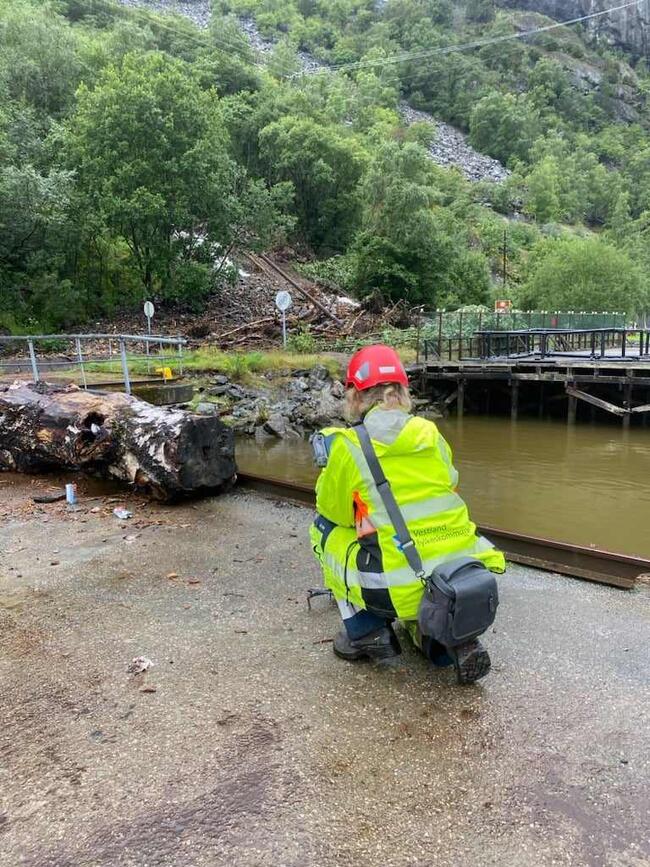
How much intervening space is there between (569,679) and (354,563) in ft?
4.36

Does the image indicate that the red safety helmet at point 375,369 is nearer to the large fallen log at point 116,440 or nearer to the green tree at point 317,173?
the large fallen log at point 116,440

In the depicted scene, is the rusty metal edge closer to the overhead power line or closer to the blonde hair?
the blonde hair

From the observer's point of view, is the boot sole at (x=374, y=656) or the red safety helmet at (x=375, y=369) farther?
the boot sole at (x=374, y=656)

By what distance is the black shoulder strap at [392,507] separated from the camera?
2.55 meters

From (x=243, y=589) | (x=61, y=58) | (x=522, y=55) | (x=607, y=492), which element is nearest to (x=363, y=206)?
(x=61, y=58)

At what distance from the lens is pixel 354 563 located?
8.93 feet

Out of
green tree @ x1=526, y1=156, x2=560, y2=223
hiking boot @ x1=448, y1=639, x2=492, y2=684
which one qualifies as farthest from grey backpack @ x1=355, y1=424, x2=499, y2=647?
green tree @ x1=526, y1=156, x2=560, y2=223

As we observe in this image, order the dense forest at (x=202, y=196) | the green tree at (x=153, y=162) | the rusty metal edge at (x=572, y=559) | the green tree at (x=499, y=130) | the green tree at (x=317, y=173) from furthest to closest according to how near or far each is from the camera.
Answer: the green tree at (x=499, y=130) < the green tree at (x=317, y=173) < the dense forest at (x=202, y=196) < the green tree at (x=153, y=162) < the rusty metal edge at (x=572, y=559)

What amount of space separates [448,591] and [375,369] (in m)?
1.09

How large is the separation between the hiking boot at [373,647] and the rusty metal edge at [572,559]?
6.36ft

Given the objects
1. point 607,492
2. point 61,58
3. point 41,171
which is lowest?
point 607,492

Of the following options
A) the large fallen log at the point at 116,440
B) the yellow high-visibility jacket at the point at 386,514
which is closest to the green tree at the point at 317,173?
the large fallen log at the point at 116,440

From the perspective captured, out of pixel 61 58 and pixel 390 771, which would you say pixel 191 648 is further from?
pixel 61 58

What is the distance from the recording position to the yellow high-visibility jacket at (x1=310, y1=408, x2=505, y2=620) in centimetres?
260
